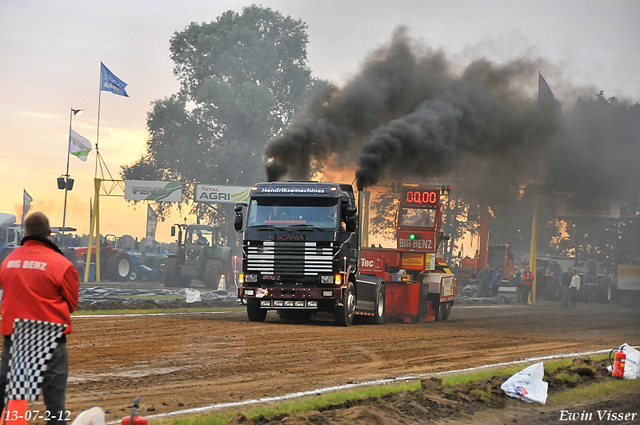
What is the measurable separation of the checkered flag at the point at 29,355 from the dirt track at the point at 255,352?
167cm

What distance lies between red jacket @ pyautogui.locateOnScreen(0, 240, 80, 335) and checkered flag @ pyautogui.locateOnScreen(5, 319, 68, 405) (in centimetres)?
A: 6

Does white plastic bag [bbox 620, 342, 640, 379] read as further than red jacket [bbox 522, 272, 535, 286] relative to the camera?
No

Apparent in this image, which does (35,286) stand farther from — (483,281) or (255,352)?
(483,281)

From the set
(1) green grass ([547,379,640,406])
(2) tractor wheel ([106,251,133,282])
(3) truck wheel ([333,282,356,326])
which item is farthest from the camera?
(2) tractor wheel ([106,251,133,282])

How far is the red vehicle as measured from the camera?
18.8 metres

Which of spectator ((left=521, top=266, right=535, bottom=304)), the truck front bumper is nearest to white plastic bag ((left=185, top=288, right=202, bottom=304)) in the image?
the truck front bumper

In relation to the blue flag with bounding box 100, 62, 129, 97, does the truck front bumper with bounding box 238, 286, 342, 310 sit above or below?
below

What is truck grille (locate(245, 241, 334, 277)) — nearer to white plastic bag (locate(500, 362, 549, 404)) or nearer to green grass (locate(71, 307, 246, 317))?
green grass (locate(71, 307, 246, 317))

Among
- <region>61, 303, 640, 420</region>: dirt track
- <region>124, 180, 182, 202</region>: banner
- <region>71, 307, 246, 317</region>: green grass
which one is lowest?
<region>71, 307, 246, 317</region>: green grass

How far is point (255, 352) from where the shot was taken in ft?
36.9

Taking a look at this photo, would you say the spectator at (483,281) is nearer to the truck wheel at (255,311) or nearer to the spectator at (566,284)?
the spectator at (566,284)

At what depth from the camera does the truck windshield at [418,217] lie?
19.8m

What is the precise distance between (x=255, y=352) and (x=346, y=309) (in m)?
5.12

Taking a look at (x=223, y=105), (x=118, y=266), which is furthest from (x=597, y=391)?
(x=223, y=105)
